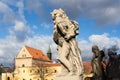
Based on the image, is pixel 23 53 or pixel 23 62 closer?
pixel 23 53

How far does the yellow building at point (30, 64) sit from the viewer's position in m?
94.9

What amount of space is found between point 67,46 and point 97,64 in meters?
1.75

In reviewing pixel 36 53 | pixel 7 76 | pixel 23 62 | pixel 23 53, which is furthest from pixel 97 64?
pixel 36 53

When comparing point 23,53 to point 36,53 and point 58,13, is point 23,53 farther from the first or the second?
point 58,13

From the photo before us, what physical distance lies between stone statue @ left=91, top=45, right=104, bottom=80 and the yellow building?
78.4m

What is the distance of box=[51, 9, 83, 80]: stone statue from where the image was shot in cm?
859

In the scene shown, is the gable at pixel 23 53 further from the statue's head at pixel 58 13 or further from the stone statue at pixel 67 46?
the stone statue at pixel 67 46

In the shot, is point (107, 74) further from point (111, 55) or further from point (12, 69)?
point (12, 69)

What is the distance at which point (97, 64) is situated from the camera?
10.2 meters

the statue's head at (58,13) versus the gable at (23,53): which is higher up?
the gable at (23,53)

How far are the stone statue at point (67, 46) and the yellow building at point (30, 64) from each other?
79.6 meters

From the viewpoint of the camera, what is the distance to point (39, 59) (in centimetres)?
12050

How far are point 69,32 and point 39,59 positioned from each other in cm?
11210

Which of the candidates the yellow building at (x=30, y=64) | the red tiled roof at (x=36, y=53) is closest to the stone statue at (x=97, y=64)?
the yellow building at (x=30, y=64)
